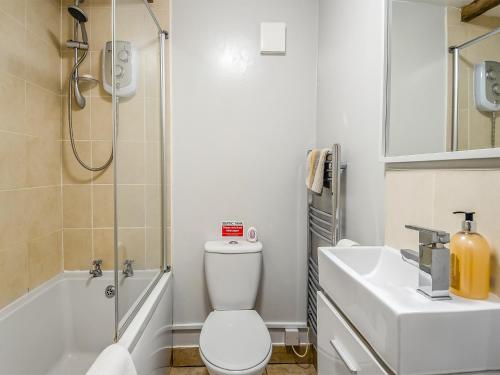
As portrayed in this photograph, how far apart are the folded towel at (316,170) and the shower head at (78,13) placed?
1.45 meters

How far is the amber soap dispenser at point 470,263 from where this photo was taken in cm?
63

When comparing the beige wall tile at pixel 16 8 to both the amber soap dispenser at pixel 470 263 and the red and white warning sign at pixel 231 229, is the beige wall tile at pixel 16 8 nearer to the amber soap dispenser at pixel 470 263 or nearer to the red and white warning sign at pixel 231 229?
the red and white warning sign at pixel 231 229

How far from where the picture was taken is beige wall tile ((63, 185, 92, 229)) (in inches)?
72.3

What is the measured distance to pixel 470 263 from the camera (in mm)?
641

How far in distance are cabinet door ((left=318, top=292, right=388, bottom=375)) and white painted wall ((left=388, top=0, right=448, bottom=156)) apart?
→ 542 millimetres

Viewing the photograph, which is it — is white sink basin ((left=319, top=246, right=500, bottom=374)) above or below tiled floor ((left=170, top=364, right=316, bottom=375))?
above

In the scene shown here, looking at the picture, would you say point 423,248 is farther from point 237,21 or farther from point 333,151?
point 237,21

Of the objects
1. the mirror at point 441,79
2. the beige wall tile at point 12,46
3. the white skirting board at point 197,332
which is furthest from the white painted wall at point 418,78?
the beige wall tile at point 12,46

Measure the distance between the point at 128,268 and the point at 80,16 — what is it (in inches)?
54.9

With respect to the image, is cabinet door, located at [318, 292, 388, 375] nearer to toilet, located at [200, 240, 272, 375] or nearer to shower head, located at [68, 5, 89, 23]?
toilet, located at [200, 240, 272, 375]

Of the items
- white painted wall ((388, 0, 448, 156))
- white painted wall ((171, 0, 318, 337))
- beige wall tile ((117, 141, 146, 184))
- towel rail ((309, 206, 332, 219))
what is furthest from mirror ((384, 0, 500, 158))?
beige wall tile ((117, 141, 146, 184))

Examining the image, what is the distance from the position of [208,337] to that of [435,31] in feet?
4.93

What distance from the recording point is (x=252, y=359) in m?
1.32

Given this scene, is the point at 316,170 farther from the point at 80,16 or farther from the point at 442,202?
the point at 80,16
